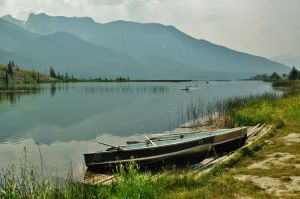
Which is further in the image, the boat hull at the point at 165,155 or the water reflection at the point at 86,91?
the water reflection at the point at 86,91

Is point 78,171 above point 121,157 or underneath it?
underneath

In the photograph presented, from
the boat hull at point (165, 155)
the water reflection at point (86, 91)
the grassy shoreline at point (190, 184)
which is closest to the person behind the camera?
the grassy shoreline at point (190, 184)

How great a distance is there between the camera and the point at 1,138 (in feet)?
111

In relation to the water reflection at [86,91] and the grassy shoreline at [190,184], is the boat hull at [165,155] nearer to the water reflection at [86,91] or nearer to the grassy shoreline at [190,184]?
the grassy shoreline at [190,184]

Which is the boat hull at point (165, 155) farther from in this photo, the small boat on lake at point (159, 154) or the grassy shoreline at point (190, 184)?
the grassy shoreline at point (190, 184)

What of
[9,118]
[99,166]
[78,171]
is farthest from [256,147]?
[9,118]

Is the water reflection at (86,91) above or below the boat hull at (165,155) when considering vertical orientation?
below

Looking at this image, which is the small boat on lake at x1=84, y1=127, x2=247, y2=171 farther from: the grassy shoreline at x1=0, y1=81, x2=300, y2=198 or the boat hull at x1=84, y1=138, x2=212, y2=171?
the grassy shoreline at x1=0, y1=81, x2=300, y2=198

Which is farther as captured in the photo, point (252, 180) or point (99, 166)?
point (99, 166)

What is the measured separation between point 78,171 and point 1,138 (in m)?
16.4

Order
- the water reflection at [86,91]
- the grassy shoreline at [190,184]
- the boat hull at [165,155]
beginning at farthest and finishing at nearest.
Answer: the water reflection at [86,91]
the boat hull at [165,155]
the grassy shoreline at [190,184]

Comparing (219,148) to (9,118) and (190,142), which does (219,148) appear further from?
(9,118)

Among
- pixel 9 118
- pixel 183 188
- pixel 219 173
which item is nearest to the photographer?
pixel 183 188

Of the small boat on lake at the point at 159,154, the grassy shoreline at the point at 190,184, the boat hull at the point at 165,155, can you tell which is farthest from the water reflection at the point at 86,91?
the grassy shoreline at the point at 190,184
